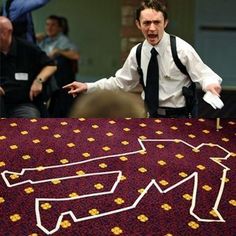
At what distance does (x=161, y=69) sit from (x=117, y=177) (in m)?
1.00

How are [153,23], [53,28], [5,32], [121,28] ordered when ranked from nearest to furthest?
[153,23] → [5,32] → [53,28] → [121,28]

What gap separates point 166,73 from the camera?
97.7 inches

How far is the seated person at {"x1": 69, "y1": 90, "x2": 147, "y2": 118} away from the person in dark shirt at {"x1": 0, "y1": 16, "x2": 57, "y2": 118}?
623 mm

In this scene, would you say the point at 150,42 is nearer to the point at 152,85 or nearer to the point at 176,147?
the point at 152,85


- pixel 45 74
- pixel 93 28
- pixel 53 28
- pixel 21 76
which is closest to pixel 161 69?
pixel 45 74

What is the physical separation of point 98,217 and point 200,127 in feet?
2.78

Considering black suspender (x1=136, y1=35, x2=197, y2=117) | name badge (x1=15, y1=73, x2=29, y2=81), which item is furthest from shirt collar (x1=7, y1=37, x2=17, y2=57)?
black suspender (x1=136, y1=35, x2=197, y2=117)

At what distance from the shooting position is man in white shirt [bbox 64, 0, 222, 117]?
237 cm

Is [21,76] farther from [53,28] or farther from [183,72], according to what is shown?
[53,28]

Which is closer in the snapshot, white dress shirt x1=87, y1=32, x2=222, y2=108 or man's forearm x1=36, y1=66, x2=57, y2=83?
white dress shirt x1=87, y1=32, x2=222, y2=108

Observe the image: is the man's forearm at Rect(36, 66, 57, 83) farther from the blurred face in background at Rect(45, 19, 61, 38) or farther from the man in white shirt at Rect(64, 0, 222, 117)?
the blurred face in background at Rect(45, 19, 61, 38)

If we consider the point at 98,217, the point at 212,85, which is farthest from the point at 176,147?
the point at 98,217

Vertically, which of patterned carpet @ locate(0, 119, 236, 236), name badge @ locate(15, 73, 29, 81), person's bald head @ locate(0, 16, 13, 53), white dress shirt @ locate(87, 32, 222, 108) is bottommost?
patterned carpet @ locate(0, 119, 236, 236)

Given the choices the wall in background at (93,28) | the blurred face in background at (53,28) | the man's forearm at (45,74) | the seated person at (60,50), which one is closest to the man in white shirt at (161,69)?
the man's forearm at (45,74)
